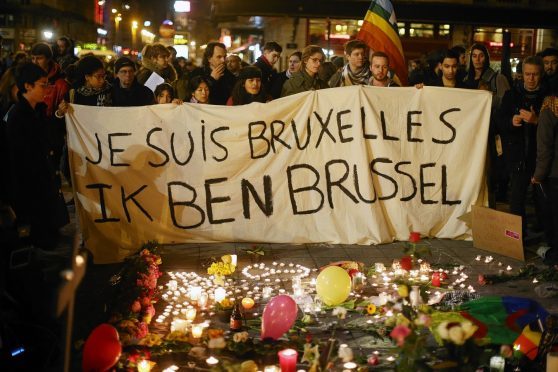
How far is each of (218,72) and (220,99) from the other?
1.18 ft

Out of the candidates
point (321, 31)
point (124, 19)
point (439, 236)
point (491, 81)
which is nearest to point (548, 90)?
point (491, 81)

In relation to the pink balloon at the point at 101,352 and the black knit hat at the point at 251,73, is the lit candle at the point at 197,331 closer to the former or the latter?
the pink balloon at the point at 101,352

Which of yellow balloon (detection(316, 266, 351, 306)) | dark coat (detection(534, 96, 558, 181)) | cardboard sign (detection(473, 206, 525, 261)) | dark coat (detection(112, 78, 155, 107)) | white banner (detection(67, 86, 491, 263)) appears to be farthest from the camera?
dark coat (detection(112, 78, 155, 107))

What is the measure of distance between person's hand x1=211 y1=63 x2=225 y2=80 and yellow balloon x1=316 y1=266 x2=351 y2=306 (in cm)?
458

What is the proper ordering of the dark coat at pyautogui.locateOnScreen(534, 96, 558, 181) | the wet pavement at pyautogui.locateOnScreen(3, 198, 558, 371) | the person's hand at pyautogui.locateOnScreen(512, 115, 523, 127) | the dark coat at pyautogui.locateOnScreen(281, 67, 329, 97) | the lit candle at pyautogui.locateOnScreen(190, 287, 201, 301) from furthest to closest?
the dark coat at pyautogui.locateOnScreen(281, 67, 329, 97), the person's hand at pyautogui.locateOnScreen(512, 115, 523, 127), the dark coat at pyautogui.locateOnScreen(534, 96, 558, 181), the wet pavement at pyautogui.locateOnScreen(3, 198, 558, 371), the lit candle at pyautogui.locateOnScreen(190, 287, 201, 301)

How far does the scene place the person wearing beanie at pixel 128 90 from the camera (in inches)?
330

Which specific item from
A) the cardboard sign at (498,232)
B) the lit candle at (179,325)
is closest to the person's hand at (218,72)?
the cardboard sign at (498,232)

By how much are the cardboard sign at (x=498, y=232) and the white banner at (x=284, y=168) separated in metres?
0.47

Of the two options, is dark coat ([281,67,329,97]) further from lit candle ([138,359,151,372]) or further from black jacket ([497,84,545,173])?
lit candle ([138,359,151,372])

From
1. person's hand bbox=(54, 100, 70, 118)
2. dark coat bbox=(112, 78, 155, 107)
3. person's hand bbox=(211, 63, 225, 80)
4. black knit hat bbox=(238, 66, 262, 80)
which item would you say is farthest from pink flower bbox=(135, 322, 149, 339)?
person's hand bbox=(211, 63, 225, 80)

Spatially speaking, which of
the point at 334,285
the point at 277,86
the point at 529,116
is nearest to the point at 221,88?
the point at 277,86

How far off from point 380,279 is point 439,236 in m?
1.83

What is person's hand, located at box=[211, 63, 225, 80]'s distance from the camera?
31.7ft

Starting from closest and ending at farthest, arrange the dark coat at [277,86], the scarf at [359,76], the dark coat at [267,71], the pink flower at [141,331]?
the pink flower at [141,331], the scarf at [359,76], the dark coat at [277,86], the dark coat at [267,71]
